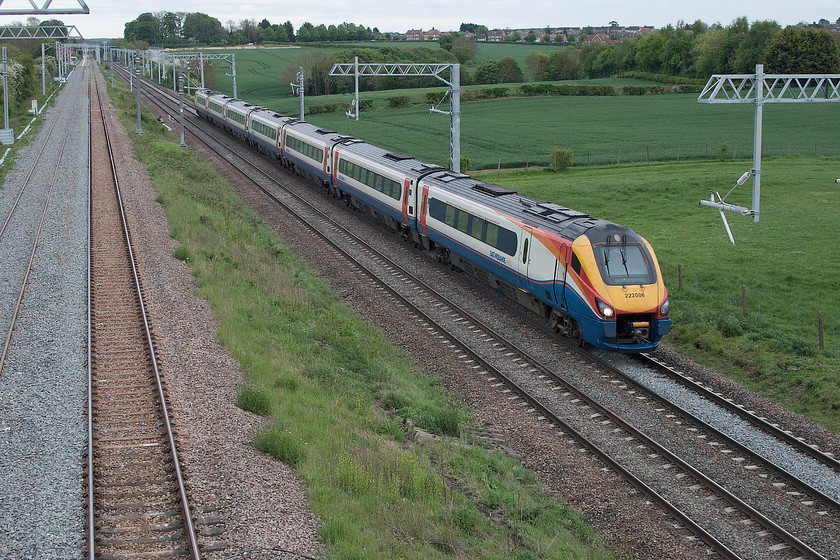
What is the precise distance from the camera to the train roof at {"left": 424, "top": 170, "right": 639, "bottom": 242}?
1795 centimetres

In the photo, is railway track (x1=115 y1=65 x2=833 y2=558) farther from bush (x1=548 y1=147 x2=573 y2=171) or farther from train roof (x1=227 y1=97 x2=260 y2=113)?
train roof (x1=227 y1=97 x2=260 y2=113)

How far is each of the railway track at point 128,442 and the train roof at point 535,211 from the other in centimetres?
888

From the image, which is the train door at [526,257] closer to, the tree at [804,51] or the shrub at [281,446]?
the shrub at [281,446]

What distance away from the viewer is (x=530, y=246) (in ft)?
63.7

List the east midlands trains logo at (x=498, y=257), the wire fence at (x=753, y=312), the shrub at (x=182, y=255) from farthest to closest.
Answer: the shrub at (x=182, y=255) → the east midlands trains logo at (x=498, y=257) → the wire fence at (x=753, y=312)

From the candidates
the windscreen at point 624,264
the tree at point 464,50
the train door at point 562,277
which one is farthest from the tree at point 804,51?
the train door at point 562,277

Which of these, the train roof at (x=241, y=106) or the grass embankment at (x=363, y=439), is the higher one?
the train roof at (x=241, y=106)

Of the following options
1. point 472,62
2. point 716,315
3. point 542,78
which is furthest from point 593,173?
point 472,62

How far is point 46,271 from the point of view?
20.0m

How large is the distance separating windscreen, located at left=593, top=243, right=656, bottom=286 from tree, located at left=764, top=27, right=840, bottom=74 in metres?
73.3

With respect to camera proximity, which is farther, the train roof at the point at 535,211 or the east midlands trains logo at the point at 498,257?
the east midlands trains logo at the point at 498,257

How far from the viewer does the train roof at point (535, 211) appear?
18.0 metres

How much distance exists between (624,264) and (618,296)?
0.93m

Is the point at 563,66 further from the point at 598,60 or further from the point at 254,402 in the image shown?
the point at 254,402
